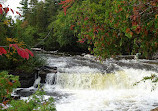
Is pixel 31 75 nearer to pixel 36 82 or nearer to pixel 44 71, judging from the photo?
pixel 36 82

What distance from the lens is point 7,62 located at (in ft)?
36.0

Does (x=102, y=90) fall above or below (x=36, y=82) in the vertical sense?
below

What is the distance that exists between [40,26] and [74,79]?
2496 centimetres

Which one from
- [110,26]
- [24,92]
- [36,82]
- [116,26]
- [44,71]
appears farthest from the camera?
[44,71]

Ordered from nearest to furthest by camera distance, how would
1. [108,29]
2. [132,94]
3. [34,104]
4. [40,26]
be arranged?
[34,104] < [108,29] < [132,94] < [40,26]

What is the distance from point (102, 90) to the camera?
10367 millimetres

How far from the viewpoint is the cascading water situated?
7.88m

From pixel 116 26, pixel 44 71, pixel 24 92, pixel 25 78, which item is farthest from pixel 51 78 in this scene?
pixel 116 26

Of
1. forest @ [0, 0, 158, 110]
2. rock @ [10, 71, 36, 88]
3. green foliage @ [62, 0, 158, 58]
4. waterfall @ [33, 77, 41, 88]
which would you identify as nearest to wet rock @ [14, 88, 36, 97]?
rock @ [10, 71, 36, 88]

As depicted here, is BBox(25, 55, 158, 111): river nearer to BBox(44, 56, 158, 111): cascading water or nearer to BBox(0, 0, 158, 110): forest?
BBox(44, 56, 158, 111): cascading water

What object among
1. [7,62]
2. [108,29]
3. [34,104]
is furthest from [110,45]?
[7,62]

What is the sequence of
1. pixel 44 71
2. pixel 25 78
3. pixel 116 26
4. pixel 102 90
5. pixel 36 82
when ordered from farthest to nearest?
pixel 44 71, pixel 36 82, pixel 25 78, pixel 102 90, pixel 116 26

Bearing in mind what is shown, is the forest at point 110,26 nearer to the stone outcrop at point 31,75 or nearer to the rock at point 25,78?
the rock at point 25,78

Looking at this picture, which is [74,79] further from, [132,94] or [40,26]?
[40,26]
